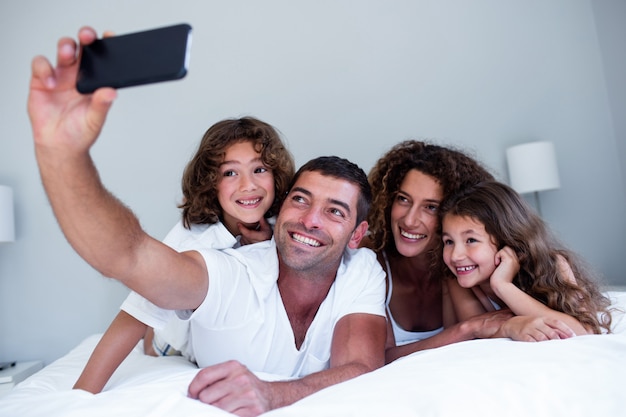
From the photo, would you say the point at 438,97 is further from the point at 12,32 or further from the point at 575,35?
the point at 12,32

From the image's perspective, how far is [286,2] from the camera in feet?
10.5

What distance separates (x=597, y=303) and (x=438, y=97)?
1.93m

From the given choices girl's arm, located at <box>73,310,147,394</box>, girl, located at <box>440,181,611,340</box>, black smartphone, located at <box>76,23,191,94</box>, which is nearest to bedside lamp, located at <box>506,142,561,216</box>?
girl, located at <box>440,181,611,340</box>

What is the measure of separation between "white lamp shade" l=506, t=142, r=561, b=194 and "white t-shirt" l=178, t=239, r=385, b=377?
5.64 ft

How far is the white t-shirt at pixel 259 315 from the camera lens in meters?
1.40

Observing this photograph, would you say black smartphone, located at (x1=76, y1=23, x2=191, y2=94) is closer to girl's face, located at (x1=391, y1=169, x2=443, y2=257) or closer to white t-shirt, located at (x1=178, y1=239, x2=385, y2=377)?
white t-shirt, located at (x1=178, y1=239, x2=385, y2=377)

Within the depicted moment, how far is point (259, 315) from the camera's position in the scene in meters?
1.50

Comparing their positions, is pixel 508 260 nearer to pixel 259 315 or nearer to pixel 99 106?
pixel 259 315

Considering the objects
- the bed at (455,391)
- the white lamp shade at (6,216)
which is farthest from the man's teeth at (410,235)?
the white lamp shade at (6,216)

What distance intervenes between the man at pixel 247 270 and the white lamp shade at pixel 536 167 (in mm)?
1562

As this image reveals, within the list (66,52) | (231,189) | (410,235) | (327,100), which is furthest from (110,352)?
(327,100)

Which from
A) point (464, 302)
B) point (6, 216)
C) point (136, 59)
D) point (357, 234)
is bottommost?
point (464, 302)

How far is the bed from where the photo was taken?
89 cm

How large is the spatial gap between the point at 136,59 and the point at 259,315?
2.93ft
